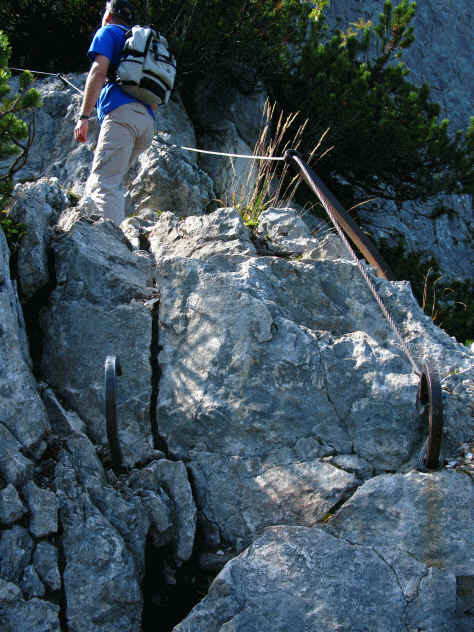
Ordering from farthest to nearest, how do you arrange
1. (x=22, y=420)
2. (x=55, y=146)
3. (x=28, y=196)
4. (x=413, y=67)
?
(x=413, y=67), (x=55, y=146), (x=28, y=196), (x=22, y=420)

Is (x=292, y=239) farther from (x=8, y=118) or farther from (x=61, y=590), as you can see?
(x=61, y=590)

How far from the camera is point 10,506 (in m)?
2.15

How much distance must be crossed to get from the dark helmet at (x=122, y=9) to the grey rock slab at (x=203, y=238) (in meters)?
1.91

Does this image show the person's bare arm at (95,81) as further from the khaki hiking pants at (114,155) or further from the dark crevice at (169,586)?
the dark crevice at (169,586)

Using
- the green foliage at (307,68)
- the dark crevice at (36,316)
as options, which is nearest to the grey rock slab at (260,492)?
the dark crevice at (36,316)

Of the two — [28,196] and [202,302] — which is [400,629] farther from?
[28,196]

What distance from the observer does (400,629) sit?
205cm

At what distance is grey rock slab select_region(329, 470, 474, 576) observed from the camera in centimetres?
226

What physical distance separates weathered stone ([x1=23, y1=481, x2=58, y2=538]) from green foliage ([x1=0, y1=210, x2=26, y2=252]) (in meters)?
1.44

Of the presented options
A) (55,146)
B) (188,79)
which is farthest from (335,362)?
(188,79)

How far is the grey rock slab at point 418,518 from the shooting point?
7.41ft

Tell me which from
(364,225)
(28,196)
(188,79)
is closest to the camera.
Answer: (28,196)

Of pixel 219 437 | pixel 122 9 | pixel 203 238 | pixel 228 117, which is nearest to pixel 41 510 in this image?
pixel 219 437

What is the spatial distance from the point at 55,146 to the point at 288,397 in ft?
18.6
